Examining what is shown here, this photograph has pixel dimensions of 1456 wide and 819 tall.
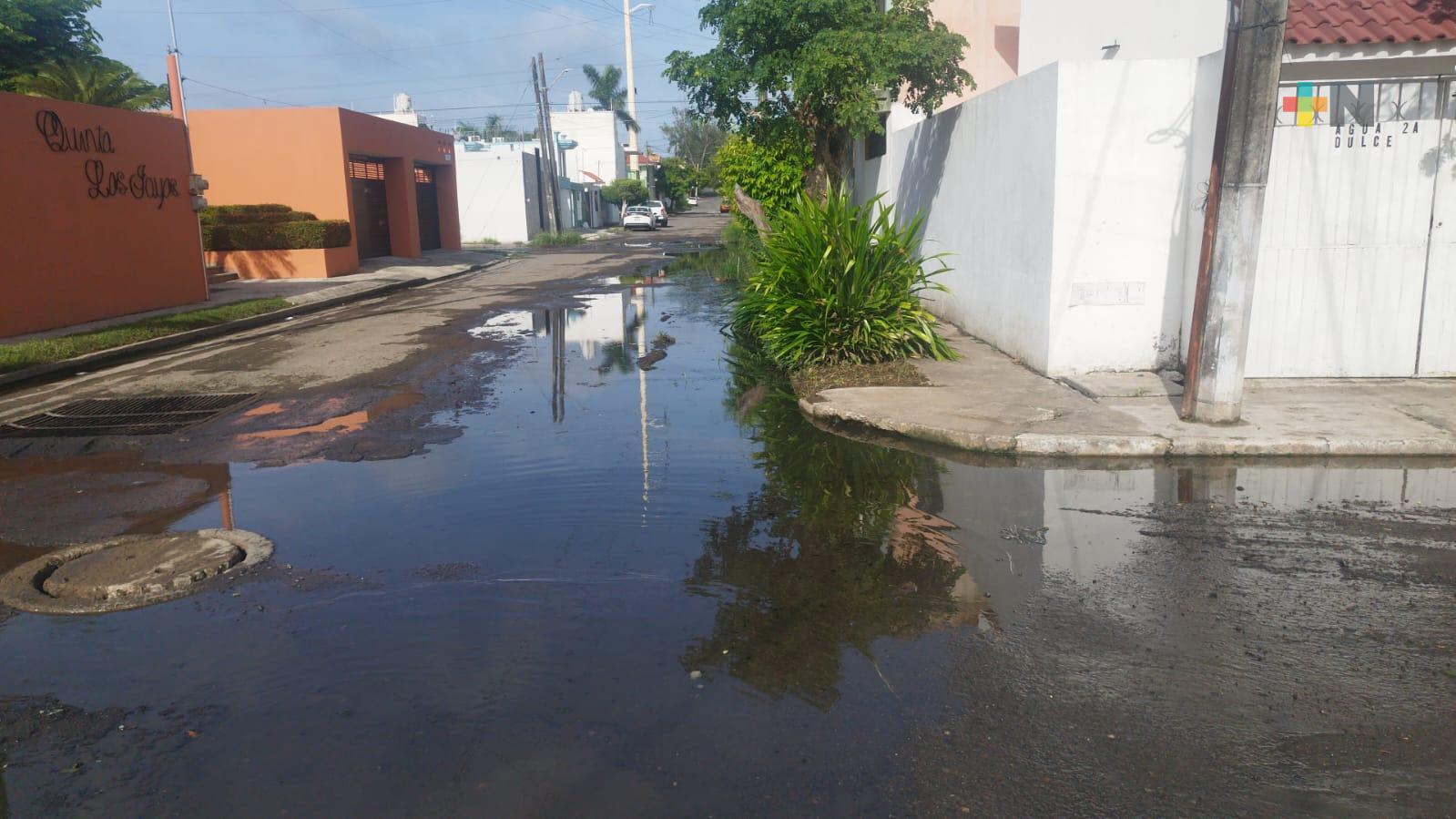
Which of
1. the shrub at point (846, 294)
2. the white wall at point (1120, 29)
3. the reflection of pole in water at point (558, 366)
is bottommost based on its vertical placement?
the reflection of pole in water at point (558, 366)

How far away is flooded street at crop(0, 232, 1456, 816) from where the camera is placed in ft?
11.8

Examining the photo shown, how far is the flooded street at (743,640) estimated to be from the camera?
3588 millimetres

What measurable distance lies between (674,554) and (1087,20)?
12428 mm

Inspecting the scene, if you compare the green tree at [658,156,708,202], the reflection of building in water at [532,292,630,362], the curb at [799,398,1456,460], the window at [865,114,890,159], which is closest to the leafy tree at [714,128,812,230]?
the window at [865,114,890,159]

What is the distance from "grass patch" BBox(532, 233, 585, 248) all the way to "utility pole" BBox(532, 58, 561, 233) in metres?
1.98

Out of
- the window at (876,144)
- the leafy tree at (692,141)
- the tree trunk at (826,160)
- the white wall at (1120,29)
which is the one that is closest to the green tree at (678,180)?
the leafy tree at (692,141)

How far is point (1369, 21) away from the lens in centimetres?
1027

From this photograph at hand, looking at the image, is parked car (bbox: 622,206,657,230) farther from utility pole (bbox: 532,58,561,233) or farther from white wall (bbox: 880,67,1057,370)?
white wall (bbox: 880,67,1057,370)

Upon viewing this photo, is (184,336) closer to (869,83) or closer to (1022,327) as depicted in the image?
(869,83)

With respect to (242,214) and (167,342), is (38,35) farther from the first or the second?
(167,342)

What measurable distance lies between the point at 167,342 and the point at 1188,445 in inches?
549

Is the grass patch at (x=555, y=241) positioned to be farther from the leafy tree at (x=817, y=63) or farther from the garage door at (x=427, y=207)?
the leafy tree at (x=817, y=63)

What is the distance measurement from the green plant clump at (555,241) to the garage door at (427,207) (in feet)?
18.8

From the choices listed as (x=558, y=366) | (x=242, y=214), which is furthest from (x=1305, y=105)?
(x=242, y=214)
